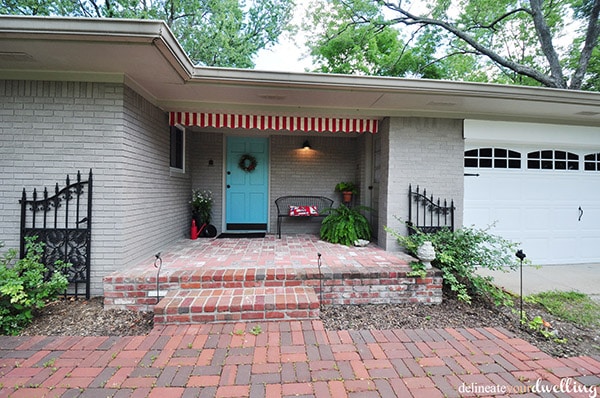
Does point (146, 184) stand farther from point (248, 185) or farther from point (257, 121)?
→ point (248, 185)

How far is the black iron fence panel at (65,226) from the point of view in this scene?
2.96m

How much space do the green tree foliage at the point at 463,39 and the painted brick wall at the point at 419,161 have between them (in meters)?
5.95

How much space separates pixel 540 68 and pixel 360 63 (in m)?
6.74

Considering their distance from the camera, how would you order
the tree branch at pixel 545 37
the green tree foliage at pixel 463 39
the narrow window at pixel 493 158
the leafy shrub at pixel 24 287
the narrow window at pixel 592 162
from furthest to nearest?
the green tree foliage at pixel 463 39
the tree branch at pixel 545 37
the narrow window at pixel 592 162
the narrow window at pixel 493 158
the leafy shrub at pixel 24 287

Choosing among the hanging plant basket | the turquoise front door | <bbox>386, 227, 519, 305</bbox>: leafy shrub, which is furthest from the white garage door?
the hanging plant basket

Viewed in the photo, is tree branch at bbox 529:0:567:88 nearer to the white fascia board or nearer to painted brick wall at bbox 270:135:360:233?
the white fascia board

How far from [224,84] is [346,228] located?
2.89 meters

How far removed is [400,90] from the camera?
329 centimetres

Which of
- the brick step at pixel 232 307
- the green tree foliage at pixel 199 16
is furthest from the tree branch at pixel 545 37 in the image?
the brick step at pixel 232 307

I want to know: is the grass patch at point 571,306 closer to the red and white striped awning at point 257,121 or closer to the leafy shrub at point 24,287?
the red and white striped awning at point 257,121

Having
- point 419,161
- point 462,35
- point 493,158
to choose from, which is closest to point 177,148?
point 419,161

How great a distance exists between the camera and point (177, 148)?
5051mm

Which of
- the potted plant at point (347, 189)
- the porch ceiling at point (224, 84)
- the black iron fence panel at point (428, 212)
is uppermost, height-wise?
the porch ceiling at point (224, 84)

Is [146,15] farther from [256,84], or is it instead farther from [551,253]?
[551,253]
